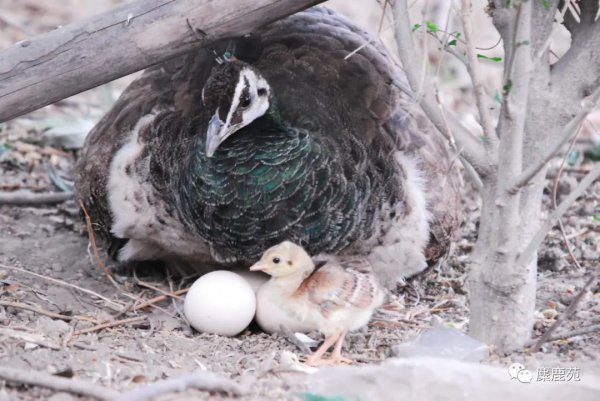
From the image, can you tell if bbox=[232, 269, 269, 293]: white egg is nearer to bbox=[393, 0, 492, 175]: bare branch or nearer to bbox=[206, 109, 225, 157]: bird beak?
bbox=[206, 109, 225, 157]: bird beak

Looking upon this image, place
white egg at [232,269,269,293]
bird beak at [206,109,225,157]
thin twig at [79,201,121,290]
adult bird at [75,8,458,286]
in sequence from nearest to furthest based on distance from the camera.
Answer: bird beak at [206,109,225,157]
adult bird at [75,8,458,286]
white egg at [232,269,269,293]
thin twig at [79,201,121,290]

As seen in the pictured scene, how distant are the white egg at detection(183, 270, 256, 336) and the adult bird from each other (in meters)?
0.23

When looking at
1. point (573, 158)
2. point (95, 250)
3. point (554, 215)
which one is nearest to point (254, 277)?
point (95, 250)

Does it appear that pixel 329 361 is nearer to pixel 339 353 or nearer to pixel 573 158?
pixel 339 353

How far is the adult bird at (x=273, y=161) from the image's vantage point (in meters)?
3.58

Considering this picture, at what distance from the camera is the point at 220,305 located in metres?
3.46

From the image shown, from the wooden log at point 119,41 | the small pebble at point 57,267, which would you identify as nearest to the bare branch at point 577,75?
the wooden log at point 119,41

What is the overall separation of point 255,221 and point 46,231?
162cm

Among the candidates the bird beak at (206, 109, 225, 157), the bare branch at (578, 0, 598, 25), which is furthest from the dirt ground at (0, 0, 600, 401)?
the bare branch at (578, 0, 598, 25)

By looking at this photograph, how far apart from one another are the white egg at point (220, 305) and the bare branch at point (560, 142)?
3.89 ft

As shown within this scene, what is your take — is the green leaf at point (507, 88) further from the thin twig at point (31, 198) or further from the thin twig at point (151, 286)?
the thin twig at point (31, 198)

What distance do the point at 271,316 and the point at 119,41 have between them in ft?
3.90

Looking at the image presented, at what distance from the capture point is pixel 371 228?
3.83 meters

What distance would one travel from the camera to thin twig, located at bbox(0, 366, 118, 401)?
2557mm
